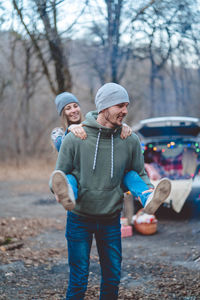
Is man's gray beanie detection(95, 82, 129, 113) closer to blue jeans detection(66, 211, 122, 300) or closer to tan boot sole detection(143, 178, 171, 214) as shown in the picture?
tan boot sole detection(143, 178, 171, 214)

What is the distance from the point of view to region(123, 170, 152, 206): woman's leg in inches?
101

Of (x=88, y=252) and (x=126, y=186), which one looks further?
(x=126, y=186)

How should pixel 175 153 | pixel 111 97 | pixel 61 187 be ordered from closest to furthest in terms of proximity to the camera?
1. pixel 61 187
2. pixel 111 97
3. pixel 175 153

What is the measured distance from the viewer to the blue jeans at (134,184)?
254 cm

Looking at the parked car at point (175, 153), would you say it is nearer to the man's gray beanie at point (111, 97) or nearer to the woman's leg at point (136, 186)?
the woman's leg at point (136, 186)

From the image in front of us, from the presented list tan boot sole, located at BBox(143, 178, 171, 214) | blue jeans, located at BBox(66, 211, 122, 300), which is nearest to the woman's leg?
tan boot sole, located at BBox(143, 178, 171, 214)

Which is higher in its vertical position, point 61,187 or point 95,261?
point 61,187

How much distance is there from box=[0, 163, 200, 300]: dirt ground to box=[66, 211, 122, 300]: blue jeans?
100 centimetres

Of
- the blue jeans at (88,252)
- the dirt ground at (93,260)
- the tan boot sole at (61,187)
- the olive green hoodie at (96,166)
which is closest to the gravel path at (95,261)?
the dirt ground at (93,260)

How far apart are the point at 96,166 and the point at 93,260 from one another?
2.59 meters

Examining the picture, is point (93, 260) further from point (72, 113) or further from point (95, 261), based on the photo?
point (72, 113)

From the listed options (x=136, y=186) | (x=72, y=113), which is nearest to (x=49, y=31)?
(x=72, y=113)

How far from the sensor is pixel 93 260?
4.76 m

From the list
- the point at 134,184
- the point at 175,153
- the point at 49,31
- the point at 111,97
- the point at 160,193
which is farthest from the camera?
the point at 175,153
